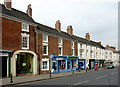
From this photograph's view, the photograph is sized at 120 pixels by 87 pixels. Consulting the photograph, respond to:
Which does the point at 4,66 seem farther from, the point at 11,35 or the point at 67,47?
the point at 67,47

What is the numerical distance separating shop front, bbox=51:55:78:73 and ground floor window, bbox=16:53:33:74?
4.47 metres

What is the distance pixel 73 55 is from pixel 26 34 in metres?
16.7

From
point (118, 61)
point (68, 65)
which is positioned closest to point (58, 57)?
point (68, 65)

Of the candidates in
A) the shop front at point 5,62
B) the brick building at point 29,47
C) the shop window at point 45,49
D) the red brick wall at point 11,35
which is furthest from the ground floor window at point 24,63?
the shop window at point 45,49

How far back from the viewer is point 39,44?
26.4 m

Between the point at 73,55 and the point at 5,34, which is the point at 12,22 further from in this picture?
the point at 73,55

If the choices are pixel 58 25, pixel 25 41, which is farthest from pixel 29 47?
pixel 58 25

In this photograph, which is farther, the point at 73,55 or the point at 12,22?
the point at 73,55

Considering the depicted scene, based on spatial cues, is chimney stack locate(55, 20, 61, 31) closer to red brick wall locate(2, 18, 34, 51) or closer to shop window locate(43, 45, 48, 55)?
shop window locate(43, 45, 48, 55)

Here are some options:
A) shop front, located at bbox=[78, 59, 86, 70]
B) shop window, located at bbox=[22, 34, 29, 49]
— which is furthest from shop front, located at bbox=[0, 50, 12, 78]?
shop front, located at bbox=[78, 59, 86, 70]

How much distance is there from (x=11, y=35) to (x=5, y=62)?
3.90m

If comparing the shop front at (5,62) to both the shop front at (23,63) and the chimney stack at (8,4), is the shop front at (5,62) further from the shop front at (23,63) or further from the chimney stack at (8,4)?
the chimney stack at (8,4)

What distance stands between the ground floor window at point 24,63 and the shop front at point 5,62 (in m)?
1.95

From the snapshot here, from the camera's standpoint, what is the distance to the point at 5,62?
68.5ft
